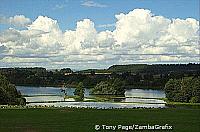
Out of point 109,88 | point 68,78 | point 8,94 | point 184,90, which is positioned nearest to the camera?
point 8,94

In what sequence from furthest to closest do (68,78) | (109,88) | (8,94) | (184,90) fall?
1. (68,78)
2. (109,88)
3. (184,90)
4. (8,94)

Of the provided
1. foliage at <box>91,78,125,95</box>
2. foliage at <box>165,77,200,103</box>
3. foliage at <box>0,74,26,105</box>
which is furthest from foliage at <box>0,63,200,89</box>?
foliage at <box>165,77,200,103</box>

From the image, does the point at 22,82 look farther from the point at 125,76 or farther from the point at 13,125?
the point at 13,125

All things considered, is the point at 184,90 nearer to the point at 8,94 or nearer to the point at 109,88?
the point at 109,88

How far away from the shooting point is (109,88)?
78.4 m

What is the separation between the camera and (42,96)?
6888 cm

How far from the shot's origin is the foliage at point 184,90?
67.0 metres

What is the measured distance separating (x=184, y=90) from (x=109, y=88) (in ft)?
52.1

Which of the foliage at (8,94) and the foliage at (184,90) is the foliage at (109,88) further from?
the foliage at (8,94)

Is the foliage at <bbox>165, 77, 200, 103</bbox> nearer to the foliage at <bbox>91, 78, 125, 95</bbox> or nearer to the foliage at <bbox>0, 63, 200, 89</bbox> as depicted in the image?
the foliage at <bbox>91, 78, 125, 95</bbox>

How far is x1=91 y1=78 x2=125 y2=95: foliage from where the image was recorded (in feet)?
255

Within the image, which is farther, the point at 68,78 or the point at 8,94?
the point at 68,78

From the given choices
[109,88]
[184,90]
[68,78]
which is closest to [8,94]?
[184,90]

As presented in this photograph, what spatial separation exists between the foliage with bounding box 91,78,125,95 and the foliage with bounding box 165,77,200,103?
10.7 meters
